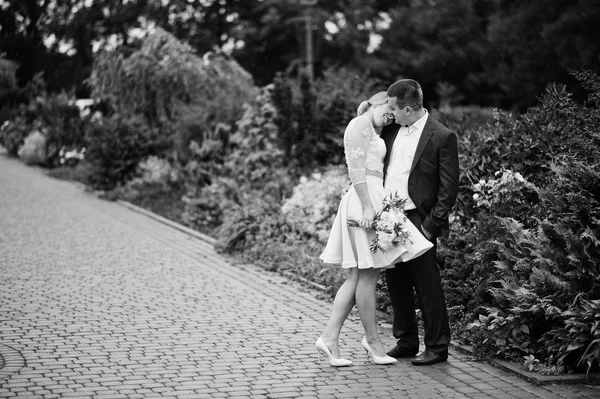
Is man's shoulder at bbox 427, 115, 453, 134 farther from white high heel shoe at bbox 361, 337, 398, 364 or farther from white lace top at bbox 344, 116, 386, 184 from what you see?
white high heel shoe at bbox 361, 337, 398, 364

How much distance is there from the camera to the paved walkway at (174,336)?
17.9 ft

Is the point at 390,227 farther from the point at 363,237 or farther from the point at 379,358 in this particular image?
the point at 379,358

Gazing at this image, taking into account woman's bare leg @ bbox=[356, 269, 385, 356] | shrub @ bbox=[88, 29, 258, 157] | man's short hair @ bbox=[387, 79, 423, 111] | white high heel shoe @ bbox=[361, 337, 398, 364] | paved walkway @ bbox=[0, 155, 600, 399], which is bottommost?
paved walkway @ bbox=[0, 155, 600, 399]

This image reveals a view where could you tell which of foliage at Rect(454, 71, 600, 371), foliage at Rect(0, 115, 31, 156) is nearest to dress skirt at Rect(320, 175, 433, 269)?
foliage at Rect(454, 71, 600, 371)

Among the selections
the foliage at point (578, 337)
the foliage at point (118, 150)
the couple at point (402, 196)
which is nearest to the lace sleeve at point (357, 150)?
the couple at point (402, 196)

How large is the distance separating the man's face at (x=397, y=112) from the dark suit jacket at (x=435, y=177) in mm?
167

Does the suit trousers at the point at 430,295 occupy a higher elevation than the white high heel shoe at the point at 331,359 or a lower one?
higher

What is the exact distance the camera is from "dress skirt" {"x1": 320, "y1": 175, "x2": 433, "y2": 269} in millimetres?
5836

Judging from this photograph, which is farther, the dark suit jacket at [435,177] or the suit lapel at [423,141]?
the suit lapel at [423,141]

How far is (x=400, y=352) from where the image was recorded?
6.25m

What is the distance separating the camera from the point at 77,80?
4638 centimetres

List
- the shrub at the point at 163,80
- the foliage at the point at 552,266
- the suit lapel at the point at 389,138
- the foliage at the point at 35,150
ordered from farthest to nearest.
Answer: the foliage at the point at 35,150 → the shrub at the point at 163,80 → the suit lapel at the point at 389,138 → the foliage at the point at 552,266

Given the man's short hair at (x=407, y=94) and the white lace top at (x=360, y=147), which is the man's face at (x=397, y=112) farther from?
the white lace top at (x=360, y=147)

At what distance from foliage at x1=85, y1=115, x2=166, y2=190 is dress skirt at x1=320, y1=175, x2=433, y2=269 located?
14.0 m
